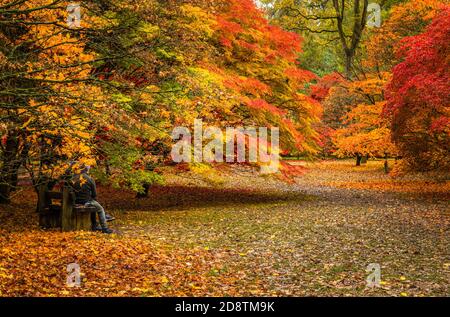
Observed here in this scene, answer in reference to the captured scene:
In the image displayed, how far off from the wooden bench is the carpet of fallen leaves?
389 millimetres

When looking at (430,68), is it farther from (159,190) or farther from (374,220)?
(159,190)

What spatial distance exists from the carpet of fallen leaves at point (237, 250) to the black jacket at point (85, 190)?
78 cm

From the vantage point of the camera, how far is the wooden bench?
10.4m

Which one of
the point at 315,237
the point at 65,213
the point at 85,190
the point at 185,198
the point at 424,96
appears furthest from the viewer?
the point at 185,198

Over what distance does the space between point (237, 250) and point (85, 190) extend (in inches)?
134

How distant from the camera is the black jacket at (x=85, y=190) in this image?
10.4 meters

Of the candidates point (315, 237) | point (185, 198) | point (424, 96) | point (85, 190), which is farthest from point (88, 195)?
point (424, 96)

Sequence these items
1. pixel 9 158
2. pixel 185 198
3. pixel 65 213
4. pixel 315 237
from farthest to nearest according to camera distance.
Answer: pixel 185 198 → pixel 315 237 → pixel 65 213 → pixel 9 158

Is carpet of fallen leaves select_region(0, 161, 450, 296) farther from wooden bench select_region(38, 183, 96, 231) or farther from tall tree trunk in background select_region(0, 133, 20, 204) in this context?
tall tree trunk in background select_region(0, 133, 20, 204)

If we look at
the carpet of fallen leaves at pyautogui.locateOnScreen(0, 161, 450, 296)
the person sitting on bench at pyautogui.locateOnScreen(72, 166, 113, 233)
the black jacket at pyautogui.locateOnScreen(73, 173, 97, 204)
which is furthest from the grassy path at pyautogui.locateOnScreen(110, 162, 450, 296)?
the black jacket at pyautogui.locateOnScreen(73, 173, 97, 204)

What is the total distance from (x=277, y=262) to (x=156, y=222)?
490cm

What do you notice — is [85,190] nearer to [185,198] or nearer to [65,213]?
[65,213]

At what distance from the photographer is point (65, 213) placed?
34.2ft
